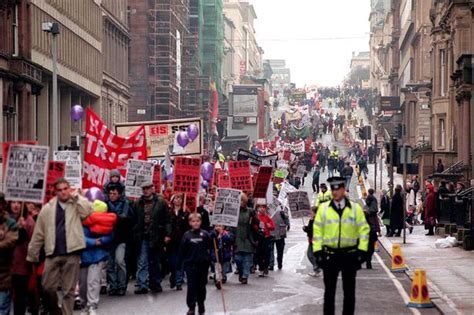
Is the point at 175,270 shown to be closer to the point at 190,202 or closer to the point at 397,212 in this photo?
the point at 190,202

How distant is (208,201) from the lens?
2969 centimetres

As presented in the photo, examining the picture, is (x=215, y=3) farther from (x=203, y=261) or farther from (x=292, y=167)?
(x=203, y=261)

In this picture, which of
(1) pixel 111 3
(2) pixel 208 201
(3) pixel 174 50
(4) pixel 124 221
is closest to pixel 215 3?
(3) pixel 174 50

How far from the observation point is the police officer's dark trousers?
16.5 metres

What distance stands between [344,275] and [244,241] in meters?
9.04

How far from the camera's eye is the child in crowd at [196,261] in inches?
754

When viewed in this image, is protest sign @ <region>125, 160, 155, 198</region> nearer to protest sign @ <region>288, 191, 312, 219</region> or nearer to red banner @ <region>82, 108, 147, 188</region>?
red banner @ <region>82, 108, 147, 188</region>

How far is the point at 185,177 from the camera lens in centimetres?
2456

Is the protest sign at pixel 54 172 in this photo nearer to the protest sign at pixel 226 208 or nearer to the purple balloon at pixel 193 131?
the protest sign at pixel 226 208

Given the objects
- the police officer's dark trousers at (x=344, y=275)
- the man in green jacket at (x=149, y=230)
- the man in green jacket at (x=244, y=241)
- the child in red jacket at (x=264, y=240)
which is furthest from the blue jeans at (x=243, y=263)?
the police officer's dark trousers at (x=344, y=275)

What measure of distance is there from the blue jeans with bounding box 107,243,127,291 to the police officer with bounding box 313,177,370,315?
600cm

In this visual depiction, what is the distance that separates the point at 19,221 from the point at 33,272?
682mm

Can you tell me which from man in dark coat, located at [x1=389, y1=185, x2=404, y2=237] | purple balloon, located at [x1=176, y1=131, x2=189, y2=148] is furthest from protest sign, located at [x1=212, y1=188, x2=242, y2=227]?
Result: man in dark coat, located at [x1=389, y1=185, x2=404, y2=237]

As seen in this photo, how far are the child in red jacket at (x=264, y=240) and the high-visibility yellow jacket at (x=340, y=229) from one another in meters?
11.1
